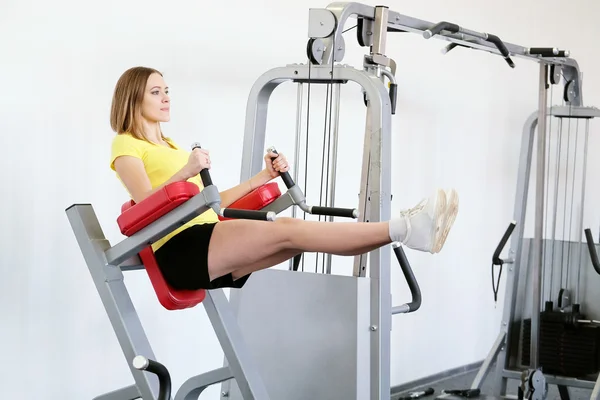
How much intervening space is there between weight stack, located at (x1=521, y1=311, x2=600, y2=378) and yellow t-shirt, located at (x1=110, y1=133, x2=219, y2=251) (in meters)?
2.28

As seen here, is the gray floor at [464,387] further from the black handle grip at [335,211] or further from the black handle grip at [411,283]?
Answer: the black handle grip at [335,211]

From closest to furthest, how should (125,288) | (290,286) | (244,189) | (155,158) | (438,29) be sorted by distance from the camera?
1. (125,288)
2. (155,158)
3. (244,189)
4. (290,286)
5. (438,29)

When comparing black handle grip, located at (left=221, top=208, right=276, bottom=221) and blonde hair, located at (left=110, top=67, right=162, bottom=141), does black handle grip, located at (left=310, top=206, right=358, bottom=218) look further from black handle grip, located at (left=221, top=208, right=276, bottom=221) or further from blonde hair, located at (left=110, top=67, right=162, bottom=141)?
blonde hair, located at (left=110, top=67, right=162, bottom=141)

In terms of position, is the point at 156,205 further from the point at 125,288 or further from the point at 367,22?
the point at 367,22

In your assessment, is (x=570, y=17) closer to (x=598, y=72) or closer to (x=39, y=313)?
(x=598, y=72)

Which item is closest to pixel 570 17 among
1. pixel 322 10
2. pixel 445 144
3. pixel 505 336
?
pixel 445 144

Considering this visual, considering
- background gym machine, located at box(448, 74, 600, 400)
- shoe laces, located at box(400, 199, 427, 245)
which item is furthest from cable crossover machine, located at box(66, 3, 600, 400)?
background gym machine, located at box(448, 74, 600, 400)

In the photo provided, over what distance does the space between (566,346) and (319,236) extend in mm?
2471

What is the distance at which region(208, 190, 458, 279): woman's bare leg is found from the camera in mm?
2207

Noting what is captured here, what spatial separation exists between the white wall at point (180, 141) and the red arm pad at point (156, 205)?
0.81 metres

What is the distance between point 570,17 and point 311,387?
3977 mm

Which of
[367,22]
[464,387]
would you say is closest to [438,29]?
[367,22]

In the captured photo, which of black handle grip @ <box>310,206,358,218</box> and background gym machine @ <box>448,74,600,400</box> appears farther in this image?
background gym machine @ <box>448,74,600,400</box>

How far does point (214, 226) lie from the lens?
8.46 feet
